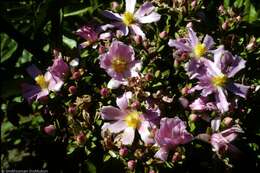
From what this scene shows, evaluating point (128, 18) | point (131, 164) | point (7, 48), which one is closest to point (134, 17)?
point (128, 18)

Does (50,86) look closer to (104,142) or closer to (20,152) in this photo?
(104,142)

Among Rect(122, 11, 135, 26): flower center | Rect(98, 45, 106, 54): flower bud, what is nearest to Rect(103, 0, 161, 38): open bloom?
Rect(122, 11, 135, 26): flower center

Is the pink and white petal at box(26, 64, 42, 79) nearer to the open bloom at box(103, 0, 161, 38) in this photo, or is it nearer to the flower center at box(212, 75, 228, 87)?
the open bloom at box(103, 0, 161, 38)

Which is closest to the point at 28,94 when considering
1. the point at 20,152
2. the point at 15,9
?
the point at 15,9

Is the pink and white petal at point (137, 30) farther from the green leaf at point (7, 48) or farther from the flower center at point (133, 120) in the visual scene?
the green leaf at point (7, 48)

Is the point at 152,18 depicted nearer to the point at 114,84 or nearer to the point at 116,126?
the point at 114,84
